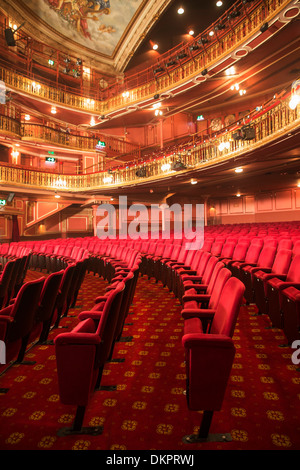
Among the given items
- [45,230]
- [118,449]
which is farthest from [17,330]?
[45,230]

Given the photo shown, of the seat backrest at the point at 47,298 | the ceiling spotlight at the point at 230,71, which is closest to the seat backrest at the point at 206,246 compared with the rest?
the seat backrest at the point at 47,298

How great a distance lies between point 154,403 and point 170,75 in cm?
1061

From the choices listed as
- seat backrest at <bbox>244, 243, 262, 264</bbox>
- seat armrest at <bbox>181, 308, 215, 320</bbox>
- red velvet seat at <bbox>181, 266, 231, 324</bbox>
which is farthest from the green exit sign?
seat armrest at <bbox>181, 308, 215, 320</bbox>

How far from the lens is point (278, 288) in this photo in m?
2.07

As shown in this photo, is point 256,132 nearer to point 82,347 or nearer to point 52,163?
point 82,347

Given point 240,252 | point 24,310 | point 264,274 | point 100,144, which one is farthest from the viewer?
A: point 100,144

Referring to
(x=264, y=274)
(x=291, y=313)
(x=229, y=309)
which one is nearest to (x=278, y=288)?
(x=291, y=313)

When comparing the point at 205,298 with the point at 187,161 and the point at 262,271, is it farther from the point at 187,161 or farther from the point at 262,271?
the point at 187,161

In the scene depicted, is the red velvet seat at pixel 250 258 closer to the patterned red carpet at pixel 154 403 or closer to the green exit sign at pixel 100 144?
the patterned red carpet at pixel 154 403

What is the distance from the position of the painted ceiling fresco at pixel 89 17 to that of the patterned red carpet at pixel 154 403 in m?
13.5

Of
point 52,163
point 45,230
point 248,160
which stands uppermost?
point 52,163
